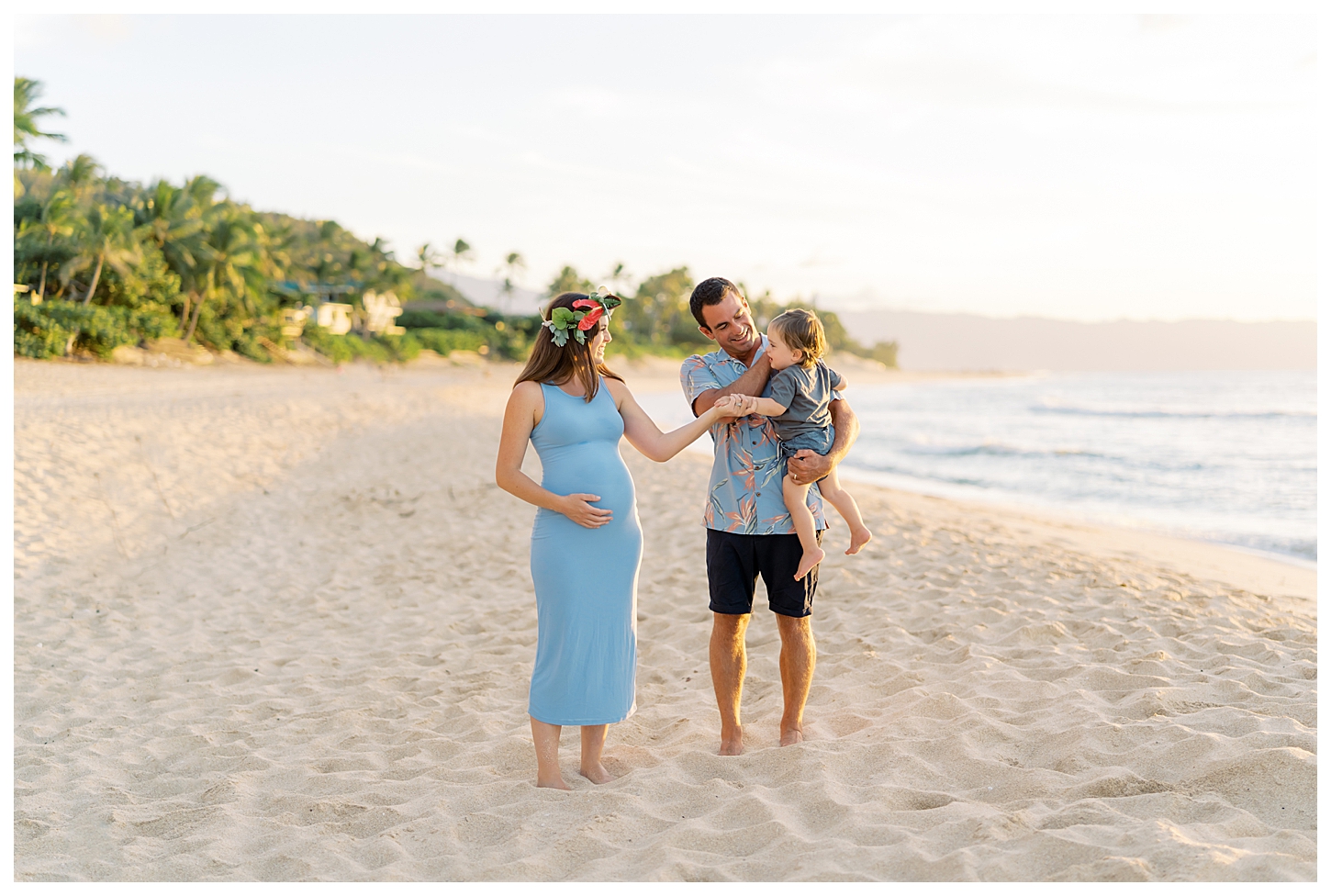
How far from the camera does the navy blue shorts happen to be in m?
3.35

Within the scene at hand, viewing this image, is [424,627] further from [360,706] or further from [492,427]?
[492,427]

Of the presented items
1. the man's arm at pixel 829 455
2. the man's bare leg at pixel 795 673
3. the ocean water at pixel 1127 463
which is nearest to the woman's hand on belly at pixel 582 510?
the man's arm at pixel 829 455

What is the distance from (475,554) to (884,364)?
427ft

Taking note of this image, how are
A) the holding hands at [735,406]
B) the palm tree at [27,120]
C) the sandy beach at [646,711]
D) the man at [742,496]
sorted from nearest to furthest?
the sandy beach at [646,711], the holding hands at [735,406], the man at [742,496], the palm tree at [27,120]

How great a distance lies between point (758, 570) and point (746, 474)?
0.40m

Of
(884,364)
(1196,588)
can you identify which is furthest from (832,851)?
(884,364)

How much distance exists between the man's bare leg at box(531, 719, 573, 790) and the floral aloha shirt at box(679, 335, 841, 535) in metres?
1.01

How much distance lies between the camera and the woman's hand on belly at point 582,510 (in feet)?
10.2

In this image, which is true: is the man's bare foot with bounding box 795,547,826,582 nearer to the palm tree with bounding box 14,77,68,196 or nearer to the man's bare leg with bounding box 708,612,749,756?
the man's bare leg with bounding box 708,612,749,756

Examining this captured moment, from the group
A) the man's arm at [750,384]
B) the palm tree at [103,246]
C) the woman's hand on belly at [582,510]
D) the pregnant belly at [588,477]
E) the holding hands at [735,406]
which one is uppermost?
the palm tree at [103,246]

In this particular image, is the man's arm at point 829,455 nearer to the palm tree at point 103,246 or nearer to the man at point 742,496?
the man at point 742,496

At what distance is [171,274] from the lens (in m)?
31.6

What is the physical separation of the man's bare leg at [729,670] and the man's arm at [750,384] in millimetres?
862

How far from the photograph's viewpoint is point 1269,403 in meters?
37.8
